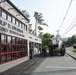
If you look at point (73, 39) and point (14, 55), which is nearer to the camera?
point (14, 55)

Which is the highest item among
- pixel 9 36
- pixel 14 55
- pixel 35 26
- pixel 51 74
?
pixel 35 26

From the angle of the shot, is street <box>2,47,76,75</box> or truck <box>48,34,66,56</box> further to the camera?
truck <box>48,34,66,56</box>

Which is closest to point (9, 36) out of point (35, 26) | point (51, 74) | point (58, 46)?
point (51, 74)

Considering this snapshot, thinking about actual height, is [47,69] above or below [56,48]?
below

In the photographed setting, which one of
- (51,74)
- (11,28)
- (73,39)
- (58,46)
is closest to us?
→ (51,74)

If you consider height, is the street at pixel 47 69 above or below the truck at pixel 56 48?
below

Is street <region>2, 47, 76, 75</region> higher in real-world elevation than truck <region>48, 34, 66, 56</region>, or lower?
lower

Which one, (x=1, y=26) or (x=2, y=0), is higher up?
(x=2, y=0)

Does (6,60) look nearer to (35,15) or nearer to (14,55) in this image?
(14,55)

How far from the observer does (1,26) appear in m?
15.7

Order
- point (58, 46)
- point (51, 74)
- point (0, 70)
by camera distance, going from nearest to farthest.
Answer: point (51, 74), point (0, 70), point (58, 46)

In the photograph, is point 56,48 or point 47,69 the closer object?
point 47,69

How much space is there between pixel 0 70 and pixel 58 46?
2490 cm

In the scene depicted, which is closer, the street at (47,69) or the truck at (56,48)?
the street at (47,69)
